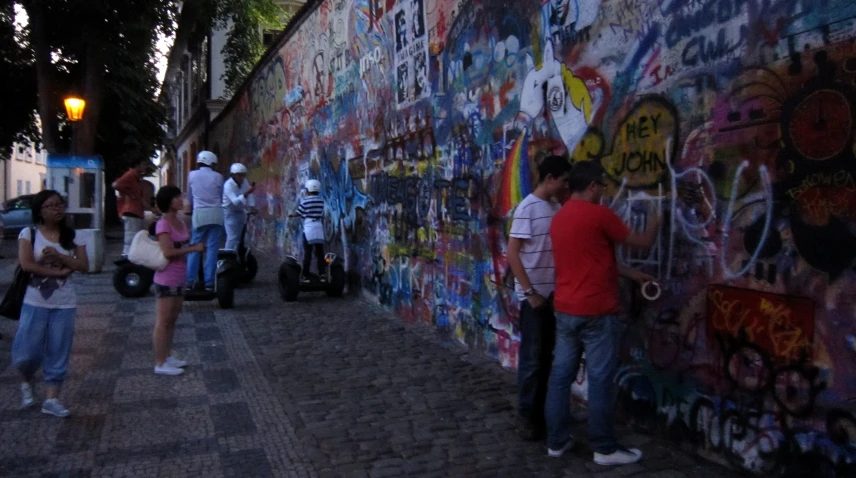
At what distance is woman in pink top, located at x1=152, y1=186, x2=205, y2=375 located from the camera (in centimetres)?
637

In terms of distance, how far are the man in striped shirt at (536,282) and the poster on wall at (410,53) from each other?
143 inches

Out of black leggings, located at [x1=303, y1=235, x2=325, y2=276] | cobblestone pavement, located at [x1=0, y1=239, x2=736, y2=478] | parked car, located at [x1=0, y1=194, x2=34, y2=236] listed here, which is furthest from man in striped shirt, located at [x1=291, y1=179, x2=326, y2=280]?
parked car, located at [x1=0, y1=194, x2=34, y2=236]

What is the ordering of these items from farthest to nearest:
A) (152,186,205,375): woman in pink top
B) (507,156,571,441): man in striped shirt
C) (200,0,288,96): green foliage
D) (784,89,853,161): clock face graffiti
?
(200,0,288,96): green foliage
(152,186,205,375): woman in pink top
(507,156,571,441): man in striped shirt
(784,89,853,161): clock face graffiti

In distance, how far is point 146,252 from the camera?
6.25 metres

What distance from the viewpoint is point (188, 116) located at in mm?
37031

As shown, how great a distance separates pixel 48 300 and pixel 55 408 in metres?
0.73

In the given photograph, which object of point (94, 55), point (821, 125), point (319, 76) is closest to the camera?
point (821, 125)

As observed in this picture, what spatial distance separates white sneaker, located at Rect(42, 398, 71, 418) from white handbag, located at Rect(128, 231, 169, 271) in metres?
1.29

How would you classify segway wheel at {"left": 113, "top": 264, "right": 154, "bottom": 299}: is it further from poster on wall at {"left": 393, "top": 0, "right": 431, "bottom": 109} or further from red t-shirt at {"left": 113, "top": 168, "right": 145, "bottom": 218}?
poster on wall at {"left": 393, "top": 0, "right": 431, "bottom": 109}

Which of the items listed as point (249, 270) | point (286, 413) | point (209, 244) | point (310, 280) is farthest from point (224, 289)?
point (286, 413)

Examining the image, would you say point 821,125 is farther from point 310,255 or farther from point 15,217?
point 15,217

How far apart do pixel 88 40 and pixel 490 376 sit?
47.7 ft

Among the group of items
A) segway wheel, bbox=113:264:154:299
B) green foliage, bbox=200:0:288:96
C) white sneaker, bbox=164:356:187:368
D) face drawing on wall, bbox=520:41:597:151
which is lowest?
white sneaker, bbox=164:356:187:368

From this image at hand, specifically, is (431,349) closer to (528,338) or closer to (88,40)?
(528,338)
